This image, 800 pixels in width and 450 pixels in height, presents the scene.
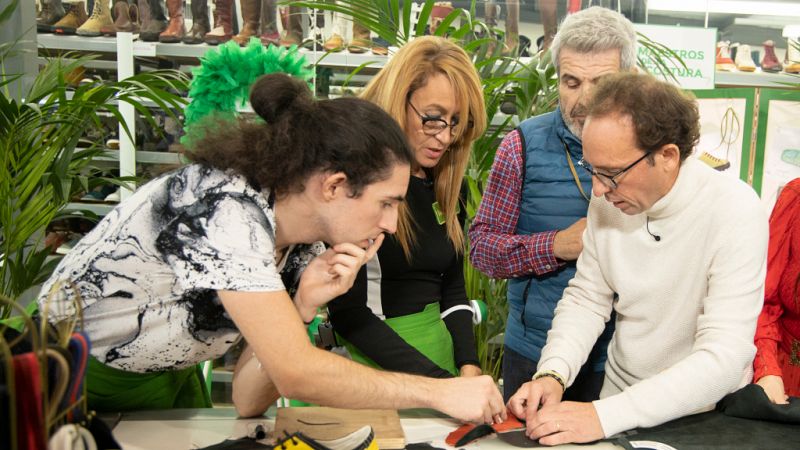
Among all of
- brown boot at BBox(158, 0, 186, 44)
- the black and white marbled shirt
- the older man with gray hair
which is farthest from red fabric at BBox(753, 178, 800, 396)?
brown boot at BBox(158, 0, 186, 44)

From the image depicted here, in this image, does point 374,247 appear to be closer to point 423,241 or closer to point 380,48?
point 423,241

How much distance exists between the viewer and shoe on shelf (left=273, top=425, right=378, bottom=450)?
1.32 metres

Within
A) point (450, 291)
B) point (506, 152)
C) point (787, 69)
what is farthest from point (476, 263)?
point (787, 69)

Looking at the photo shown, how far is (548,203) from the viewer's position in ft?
7.25

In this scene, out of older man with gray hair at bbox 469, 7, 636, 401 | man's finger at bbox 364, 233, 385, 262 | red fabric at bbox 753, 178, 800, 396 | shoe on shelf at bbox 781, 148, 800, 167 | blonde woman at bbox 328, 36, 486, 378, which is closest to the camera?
man's finger at bbox 364, 233, 385, 262

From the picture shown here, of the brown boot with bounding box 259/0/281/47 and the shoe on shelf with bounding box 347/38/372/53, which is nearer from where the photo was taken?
the shoe on shelf with bounding box 347/38/372/53

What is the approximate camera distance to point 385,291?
1978 mm

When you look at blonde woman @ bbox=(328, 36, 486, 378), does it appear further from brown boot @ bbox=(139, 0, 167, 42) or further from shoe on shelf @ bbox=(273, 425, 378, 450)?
brown boot @ bbox=(139, 0, 167, 42)

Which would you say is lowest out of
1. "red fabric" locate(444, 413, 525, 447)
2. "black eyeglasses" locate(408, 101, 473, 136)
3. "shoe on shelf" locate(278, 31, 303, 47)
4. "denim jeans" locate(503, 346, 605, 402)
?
"denim jeans" locate(503, 346, 605, 402)

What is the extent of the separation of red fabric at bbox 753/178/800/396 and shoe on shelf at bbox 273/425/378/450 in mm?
1132

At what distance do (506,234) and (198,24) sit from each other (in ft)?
8.66

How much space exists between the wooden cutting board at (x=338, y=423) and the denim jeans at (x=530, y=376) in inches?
29.9

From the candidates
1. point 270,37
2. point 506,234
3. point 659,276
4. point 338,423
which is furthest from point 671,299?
point 270,37

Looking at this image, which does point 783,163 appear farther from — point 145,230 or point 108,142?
point 108,142
